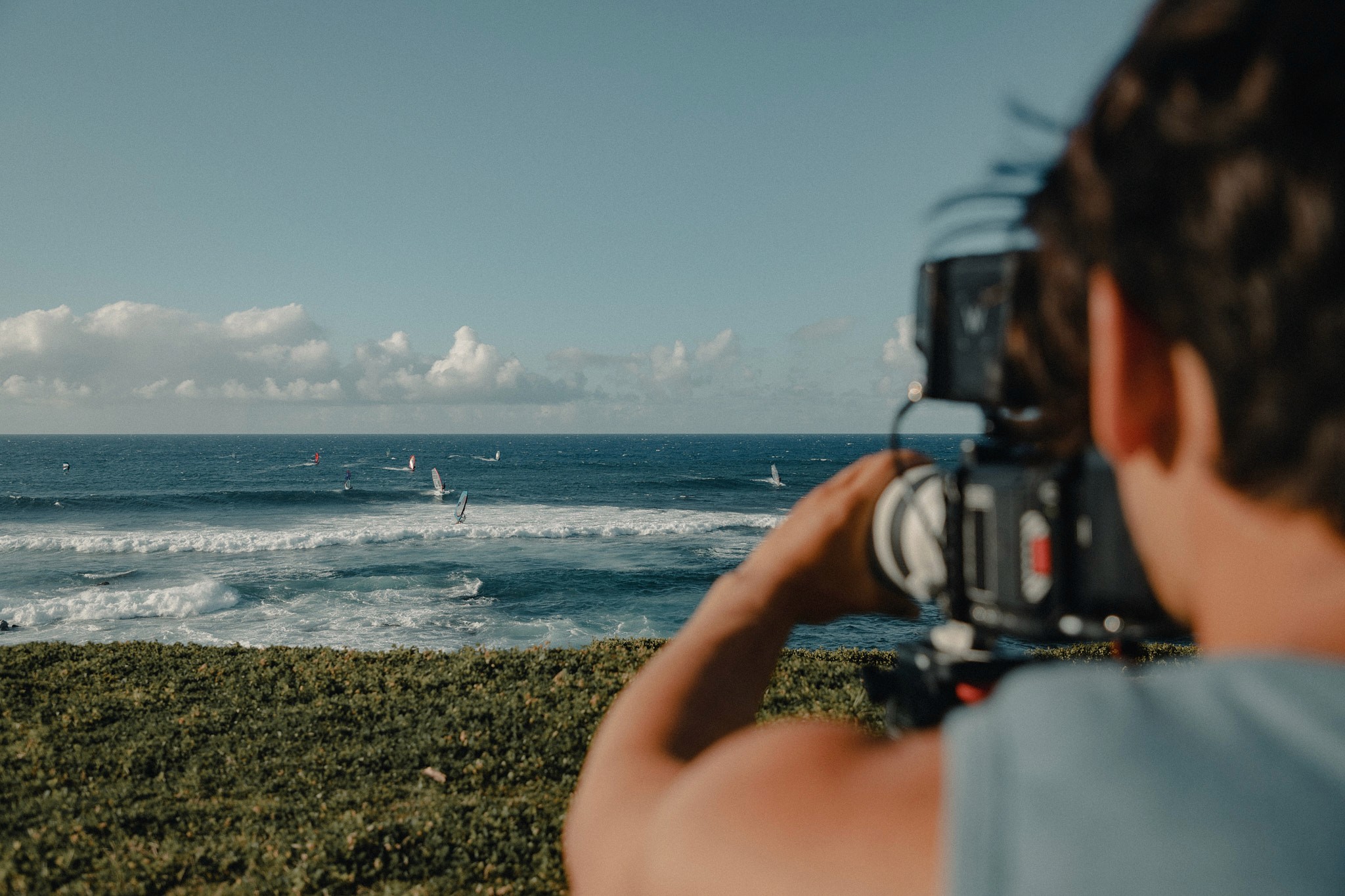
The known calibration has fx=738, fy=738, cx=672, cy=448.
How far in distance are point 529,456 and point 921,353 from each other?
117783mm

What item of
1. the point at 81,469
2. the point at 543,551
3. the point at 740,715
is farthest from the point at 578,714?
the point at 81,469

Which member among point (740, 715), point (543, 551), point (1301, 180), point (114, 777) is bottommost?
point (543, 551)

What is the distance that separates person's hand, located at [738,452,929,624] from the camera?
4.00 feet

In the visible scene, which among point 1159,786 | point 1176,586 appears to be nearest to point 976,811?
point 1159,786

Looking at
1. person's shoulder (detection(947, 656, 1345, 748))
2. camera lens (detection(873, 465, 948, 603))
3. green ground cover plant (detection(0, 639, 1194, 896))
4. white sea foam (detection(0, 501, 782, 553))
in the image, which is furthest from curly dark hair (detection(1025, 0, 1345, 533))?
white sea foam (detection(0, 501, 782, 553))

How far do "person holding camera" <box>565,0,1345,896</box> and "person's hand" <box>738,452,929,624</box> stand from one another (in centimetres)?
45

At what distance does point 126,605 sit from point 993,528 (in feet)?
81.9

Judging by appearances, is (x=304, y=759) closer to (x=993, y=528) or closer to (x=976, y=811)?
(x=993, y=528)

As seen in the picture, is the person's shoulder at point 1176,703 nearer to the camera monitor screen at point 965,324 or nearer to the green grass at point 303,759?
the camera monitor screen at point 965,324

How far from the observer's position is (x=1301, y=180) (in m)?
0.57

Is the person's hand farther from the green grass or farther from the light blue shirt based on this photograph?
the green grass

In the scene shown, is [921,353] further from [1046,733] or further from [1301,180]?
[1046,733]

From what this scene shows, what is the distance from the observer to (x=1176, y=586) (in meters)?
0.80

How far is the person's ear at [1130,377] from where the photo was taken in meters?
0.70
